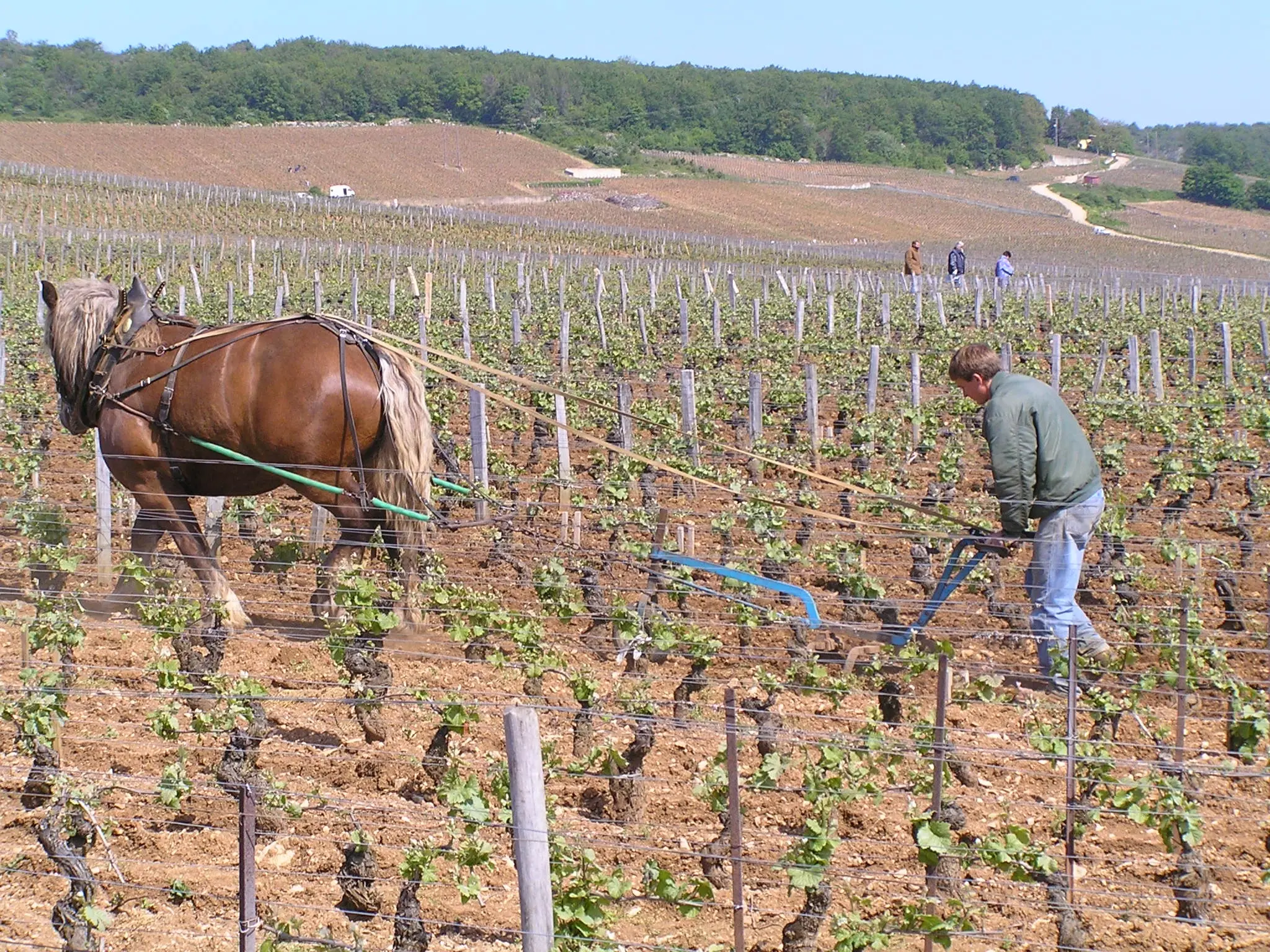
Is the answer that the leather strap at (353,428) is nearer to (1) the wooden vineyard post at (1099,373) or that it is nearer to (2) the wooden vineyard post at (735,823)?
(2) the wooden vineyard post at (735,823)

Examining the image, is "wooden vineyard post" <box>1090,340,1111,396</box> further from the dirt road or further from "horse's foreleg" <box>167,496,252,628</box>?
the dirt road

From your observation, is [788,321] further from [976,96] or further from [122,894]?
[976,96]

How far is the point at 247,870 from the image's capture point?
362cm

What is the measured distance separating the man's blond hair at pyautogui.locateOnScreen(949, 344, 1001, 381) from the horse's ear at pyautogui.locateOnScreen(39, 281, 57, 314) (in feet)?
16.2

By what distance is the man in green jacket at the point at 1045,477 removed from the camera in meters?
5.98

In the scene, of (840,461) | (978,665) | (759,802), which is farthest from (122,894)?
(840,461)

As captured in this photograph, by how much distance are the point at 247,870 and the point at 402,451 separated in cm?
386

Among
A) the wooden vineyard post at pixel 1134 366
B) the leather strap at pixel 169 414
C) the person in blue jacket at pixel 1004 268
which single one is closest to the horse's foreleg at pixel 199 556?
the leather strap at pixel 169 414

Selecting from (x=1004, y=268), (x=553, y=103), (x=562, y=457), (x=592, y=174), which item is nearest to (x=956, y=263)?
(x=1004, y=268)

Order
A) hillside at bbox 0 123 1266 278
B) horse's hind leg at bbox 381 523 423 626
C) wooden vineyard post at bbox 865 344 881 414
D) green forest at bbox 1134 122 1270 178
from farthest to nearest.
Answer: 1. green forest at bbox 1134 122 1270 178
2. hillside at bbox 0 123 1266 278
3. wooden vineyard post at bbox 865 344 881 414
4. horse's hind leg at bbox 381 523 423 626

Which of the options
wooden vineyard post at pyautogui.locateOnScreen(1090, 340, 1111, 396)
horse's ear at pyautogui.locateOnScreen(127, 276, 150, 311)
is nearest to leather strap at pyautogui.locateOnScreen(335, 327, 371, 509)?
horse's ear at pyautogui.locateOnScreen(127, 276, 150, 311)

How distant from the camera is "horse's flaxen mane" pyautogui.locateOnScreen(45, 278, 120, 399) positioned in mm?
7539

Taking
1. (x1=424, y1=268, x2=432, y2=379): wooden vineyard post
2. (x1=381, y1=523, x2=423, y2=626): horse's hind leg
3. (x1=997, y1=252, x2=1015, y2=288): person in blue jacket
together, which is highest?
(x1=997, y1=252, x2=1015, y2=288): person in blue jacket

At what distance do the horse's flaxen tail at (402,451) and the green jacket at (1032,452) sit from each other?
120 inches
